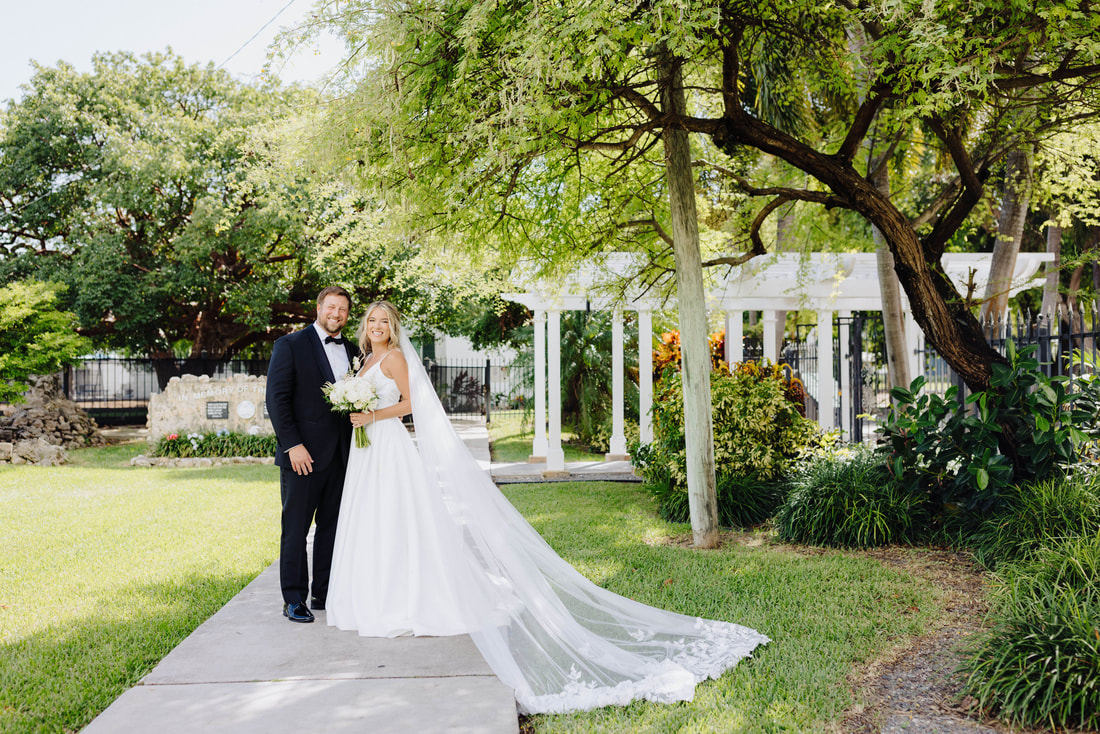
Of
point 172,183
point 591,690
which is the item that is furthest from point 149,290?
point 591,690

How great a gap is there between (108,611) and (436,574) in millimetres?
2518

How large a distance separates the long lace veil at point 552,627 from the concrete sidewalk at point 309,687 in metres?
0.25

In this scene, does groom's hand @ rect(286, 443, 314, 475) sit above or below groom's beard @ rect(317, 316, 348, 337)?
below

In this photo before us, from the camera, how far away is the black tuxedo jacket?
488 centimetres

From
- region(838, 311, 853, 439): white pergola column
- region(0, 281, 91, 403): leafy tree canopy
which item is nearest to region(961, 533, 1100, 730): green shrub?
region(838, 311, 853, 439): white pergola column

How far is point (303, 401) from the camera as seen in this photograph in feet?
16.4

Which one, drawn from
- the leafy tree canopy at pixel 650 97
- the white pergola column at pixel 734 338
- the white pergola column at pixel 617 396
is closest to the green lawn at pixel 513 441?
the white pergola column at pixel 617 396

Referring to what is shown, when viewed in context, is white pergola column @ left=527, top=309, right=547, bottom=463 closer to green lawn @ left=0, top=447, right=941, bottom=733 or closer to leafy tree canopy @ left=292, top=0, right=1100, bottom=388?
green lawn @ left=0, top=447, right=941, bottom=733

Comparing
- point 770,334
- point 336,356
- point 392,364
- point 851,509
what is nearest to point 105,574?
point 336,356

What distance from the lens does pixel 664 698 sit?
12.1 ft

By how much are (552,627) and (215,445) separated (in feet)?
41.7

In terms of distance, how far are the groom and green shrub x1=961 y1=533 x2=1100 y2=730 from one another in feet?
12.4

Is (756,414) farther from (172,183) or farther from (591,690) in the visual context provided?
(172,183)

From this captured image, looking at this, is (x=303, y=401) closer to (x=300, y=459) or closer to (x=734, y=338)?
(x=300, y=459)
